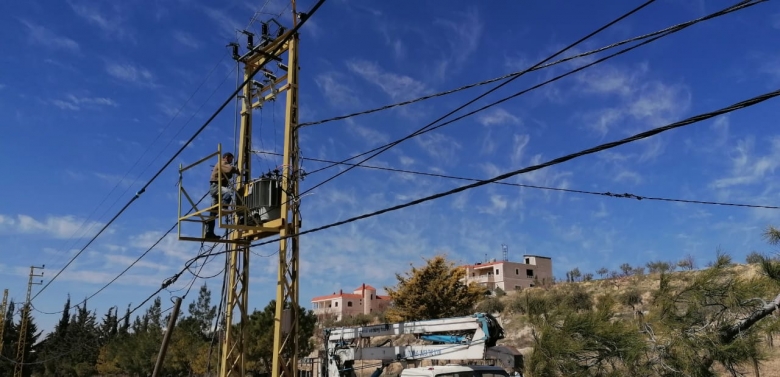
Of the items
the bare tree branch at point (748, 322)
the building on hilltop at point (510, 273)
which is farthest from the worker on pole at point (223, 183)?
the building on hilltop at point (510, 273)

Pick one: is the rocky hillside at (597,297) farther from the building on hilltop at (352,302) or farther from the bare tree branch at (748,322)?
the building on hilltop at (352,302)

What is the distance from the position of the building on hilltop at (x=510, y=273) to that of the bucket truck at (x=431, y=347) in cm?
5551

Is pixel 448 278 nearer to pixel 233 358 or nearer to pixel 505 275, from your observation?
pixel 233 358

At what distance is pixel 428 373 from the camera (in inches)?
420

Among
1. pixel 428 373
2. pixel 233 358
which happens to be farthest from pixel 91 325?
pixel 428 373

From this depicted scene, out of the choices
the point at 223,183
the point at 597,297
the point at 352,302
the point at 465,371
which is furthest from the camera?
the point at 352,302

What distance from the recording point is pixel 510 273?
71.2 meters

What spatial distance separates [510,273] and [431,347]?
6136cm

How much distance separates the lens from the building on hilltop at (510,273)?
229 ft

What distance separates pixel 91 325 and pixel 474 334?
213 ft

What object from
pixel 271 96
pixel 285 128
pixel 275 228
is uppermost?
pixel 271 96

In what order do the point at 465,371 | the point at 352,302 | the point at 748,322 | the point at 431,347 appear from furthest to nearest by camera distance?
the point at 352,302 → the point at 431,347 → the point at 465,371 → the point at 748,322

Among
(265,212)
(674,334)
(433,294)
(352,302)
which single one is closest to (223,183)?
(265,212)

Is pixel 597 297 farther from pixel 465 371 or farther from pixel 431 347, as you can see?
pixel 465 371
